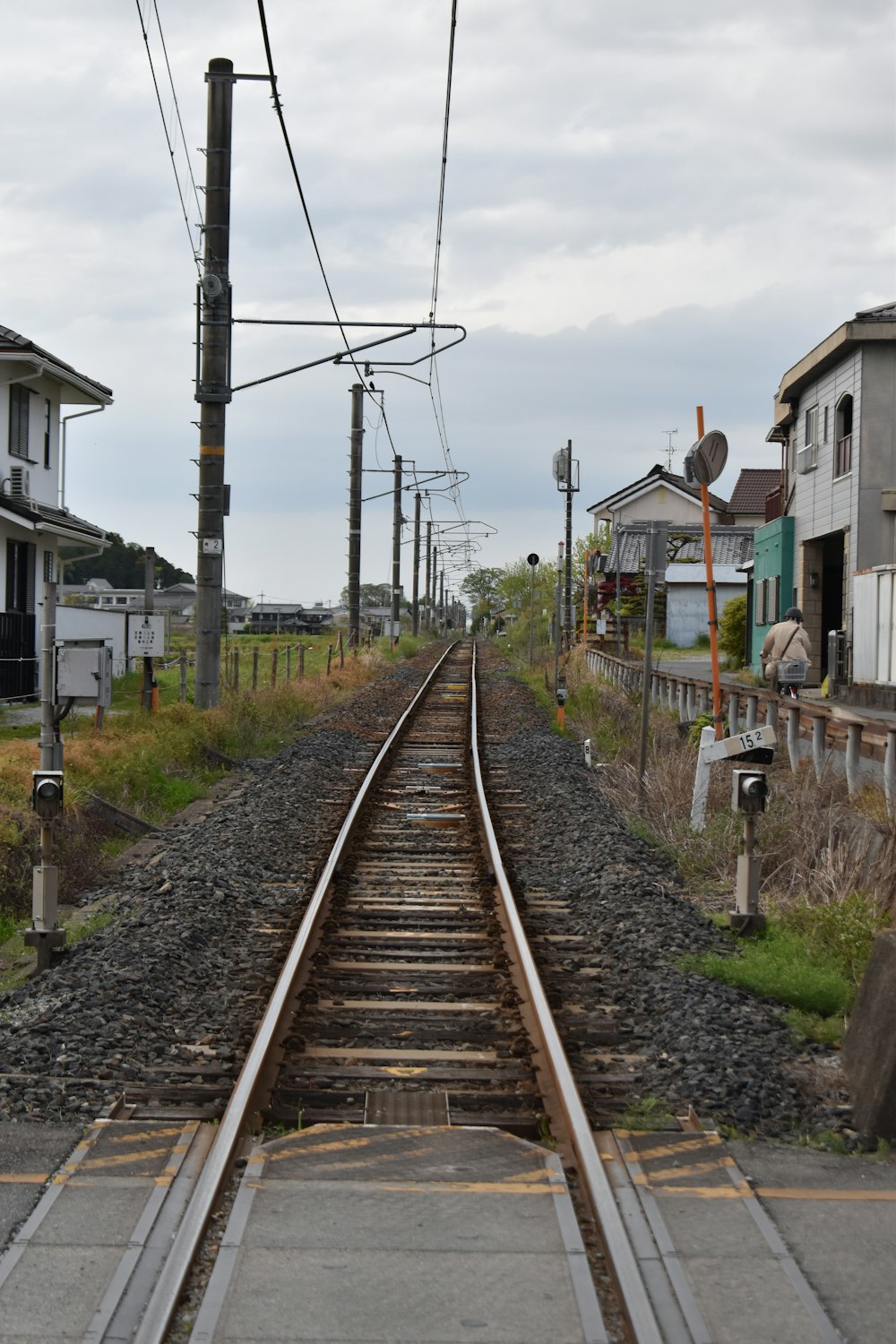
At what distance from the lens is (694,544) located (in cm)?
5375

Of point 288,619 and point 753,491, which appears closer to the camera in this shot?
point 753,491

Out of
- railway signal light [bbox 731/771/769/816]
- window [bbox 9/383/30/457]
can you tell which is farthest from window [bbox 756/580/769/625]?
railway signal light [bbox 731/771/769/816]

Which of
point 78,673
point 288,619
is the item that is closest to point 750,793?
point 78,673

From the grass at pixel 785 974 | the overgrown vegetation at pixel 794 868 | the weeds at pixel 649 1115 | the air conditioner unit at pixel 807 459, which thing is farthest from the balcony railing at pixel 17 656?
the weeds at pixel 649 1115

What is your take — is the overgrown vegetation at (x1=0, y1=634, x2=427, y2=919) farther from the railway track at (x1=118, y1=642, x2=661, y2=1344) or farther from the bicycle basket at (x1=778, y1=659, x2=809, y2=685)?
the bicycle basket at (x1=778, y1=659, x2=809, y2=685)

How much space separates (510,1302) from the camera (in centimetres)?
378

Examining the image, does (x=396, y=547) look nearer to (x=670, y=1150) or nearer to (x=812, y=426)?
(x=812, y=426)

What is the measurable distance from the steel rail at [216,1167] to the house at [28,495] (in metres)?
16.2

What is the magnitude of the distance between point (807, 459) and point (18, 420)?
1494 cm

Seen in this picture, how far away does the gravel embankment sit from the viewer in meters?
5.52

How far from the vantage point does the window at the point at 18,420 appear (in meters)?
24.6

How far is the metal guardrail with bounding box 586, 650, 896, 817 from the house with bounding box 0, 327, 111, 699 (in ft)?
38.2

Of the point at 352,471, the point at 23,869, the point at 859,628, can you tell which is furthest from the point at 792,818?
the point at 352,471

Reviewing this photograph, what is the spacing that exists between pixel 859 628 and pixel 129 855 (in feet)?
45.6
